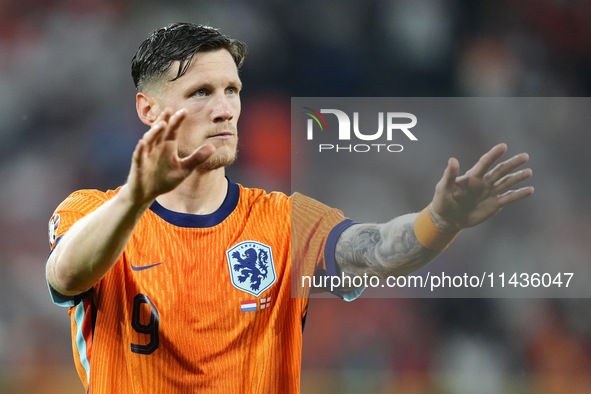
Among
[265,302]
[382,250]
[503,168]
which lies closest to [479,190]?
[503,168]

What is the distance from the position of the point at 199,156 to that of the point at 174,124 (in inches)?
3.0

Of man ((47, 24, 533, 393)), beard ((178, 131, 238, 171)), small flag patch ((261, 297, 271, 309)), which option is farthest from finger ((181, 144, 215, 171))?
small flag patch ((261, 297, 271, 309))

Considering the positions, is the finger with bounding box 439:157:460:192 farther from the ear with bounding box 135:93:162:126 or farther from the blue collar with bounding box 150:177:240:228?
the ear with bounding box 135:93:162:126

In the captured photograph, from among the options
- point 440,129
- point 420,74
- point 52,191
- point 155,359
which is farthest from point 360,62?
point 155,359

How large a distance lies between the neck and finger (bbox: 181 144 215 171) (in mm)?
534

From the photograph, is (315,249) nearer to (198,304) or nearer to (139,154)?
(198,304)

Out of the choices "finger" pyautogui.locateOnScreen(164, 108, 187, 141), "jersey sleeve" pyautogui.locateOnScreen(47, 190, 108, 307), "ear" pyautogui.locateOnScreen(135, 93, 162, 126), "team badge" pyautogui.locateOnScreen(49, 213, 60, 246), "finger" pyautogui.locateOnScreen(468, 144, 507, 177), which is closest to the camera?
"finger" pyautogui.locateOnScreen(164, 108, 187, 141)

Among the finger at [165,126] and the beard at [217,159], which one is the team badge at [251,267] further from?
the finger at [165,126]

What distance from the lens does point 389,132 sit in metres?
2.00

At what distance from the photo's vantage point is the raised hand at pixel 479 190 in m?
1.16

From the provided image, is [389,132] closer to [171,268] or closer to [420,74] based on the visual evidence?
A: [171,268]

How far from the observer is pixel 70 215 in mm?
1379

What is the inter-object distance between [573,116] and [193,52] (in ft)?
5.61

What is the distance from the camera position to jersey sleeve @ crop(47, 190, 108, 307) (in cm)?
125
